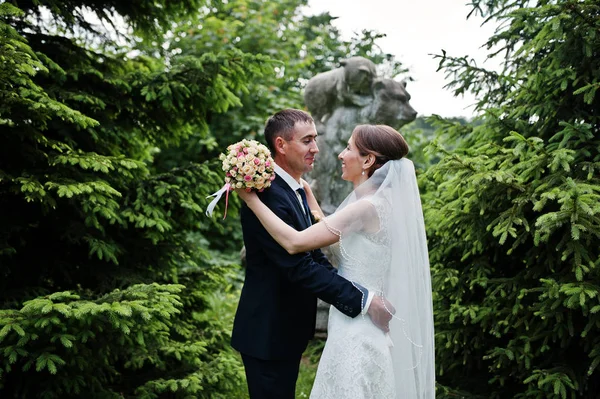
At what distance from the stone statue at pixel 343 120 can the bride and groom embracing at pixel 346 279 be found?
373 centimetres

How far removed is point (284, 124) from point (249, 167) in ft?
1.43

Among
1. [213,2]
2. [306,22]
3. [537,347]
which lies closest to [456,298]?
[537,347]

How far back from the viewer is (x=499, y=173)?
3852 mm

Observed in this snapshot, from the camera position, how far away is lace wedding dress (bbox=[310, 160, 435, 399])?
2.85 metres

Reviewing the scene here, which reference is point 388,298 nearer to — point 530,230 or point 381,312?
point 381,312

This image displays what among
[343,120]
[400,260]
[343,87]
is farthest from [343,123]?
[400,260]

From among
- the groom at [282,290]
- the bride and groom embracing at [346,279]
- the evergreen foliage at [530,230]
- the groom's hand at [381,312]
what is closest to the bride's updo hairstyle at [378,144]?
the bride and groom embracing at [346,279]

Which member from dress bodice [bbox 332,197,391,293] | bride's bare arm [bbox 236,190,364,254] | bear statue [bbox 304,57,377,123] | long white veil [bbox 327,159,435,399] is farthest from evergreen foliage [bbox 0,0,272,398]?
bear statue [bbox 304,57,377,123]

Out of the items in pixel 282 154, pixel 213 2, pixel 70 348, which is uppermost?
pixel 213 2

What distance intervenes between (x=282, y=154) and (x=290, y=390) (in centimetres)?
127

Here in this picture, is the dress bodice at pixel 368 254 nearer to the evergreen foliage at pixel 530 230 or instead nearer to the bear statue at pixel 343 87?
the evergreen foliage at pixel 530 230

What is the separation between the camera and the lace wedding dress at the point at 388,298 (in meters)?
2.85

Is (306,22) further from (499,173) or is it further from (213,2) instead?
(499,173)

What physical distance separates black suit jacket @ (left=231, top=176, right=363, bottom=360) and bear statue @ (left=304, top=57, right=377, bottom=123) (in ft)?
12.7
